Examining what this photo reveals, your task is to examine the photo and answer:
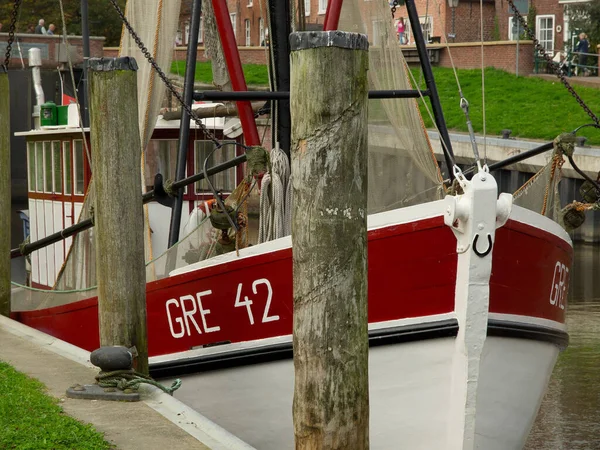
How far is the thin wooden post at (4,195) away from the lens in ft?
34.1

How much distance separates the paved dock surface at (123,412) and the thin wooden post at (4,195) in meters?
2.14

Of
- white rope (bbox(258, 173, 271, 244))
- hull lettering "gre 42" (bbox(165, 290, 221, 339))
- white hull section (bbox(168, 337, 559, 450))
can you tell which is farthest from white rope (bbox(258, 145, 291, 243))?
white hull section (bbox(168, 337, 559, 450))

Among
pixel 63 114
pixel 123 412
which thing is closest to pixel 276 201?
pixel 123 412

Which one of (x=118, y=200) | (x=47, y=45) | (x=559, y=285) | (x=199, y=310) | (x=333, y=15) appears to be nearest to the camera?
(x=118, y=200)

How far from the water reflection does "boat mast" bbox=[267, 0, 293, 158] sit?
3.82 m

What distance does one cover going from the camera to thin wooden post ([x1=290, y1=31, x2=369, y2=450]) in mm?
5367

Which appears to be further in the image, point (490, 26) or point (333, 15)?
point (490, 26)

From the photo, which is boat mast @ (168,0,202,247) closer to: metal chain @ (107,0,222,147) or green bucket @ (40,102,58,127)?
metal chain @ (107,0,222,147)

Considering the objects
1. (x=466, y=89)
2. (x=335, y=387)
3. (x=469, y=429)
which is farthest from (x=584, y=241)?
(x=335, y=387)

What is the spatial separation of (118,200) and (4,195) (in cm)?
344

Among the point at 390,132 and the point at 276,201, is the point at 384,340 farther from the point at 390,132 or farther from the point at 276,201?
the point at 390,132

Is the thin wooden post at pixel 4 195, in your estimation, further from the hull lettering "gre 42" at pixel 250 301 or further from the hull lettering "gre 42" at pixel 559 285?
the hull lettering "gre 42" at pixel 559 285

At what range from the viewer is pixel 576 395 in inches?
474

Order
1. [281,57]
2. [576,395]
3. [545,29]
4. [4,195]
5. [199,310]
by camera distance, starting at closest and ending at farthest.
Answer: [199,310] → [281,57] → [4,195] → [576,395] → [545,29]
